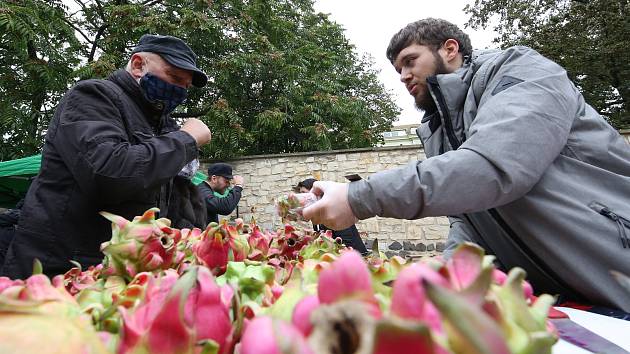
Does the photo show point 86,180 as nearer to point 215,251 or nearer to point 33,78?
point 215,251

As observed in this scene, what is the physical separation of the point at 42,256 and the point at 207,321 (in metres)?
1.30

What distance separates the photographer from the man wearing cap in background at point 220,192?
402cm

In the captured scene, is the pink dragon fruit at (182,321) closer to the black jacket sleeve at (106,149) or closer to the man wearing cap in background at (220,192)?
the black jacket sleeve at (106,149)

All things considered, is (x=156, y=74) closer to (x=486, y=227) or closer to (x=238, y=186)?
(x=486, y=227)

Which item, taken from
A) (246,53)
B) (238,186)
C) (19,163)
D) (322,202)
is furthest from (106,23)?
(322,202)

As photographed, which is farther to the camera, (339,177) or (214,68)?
(214,68)

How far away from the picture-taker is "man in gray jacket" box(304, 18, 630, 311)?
1.03 meters

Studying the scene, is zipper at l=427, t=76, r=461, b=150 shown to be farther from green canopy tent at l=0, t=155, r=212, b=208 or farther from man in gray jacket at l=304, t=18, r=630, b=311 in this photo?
green canopy tent at l=0, t=155, r=212, b=208

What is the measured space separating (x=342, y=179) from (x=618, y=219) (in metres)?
6.49

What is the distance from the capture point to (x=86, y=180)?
135cm

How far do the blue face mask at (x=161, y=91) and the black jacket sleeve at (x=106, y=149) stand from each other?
0.66 ft

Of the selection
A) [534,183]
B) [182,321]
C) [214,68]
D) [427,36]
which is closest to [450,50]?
[427,36]

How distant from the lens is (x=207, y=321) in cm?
39

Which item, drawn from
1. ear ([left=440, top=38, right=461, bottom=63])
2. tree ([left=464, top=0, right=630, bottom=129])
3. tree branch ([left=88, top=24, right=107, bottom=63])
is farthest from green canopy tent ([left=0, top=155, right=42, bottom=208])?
tree ([left=464, top=0, right=630, bottom=129])
